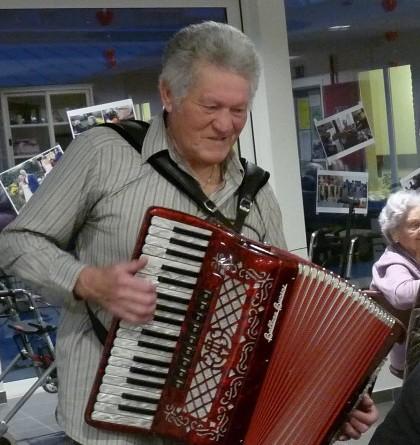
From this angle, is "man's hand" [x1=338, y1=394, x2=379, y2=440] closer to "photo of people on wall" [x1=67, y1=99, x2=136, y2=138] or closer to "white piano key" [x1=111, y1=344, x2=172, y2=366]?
"white piano key" [x1=111, y1=344, x2=172, y2=366]

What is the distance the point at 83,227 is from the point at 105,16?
2.30m

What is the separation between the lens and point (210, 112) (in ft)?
5.80

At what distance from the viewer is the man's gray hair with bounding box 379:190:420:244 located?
3.78 metres

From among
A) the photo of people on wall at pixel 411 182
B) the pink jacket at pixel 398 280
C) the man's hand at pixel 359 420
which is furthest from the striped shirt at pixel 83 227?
the photo of people on wall at pixel 411 182

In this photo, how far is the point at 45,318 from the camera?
4.31 meters

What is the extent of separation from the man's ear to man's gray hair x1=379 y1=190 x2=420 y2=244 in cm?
216

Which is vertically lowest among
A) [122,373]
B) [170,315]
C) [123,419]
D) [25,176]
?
[123,419]

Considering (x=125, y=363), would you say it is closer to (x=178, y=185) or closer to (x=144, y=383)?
(x=144, y=383)

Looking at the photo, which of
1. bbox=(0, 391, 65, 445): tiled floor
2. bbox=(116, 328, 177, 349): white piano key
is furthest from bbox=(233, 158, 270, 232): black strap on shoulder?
bbox=(0, 391, 65, 445): tiled floor

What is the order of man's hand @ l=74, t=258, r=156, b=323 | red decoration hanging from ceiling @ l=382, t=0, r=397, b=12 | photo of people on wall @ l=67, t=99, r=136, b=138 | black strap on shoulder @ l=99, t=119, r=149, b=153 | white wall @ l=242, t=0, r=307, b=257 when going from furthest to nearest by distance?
red decoration hanging from ceiling @ l=382, t=0, r=397, b=12
white wall @ l=242, t=0, r=307, b=257
photo of people on wall @ l=67, t=99, r=136, b=138
black strap on shoulder @ l=99, t=119, r=149, b=153
man's hand @ l=74, t=258, r=156, b=323

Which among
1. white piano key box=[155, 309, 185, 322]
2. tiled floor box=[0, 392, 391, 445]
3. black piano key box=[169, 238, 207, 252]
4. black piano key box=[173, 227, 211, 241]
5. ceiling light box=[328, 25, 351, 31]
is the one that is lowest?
tiled floor box=[0, 392, 391, 445]

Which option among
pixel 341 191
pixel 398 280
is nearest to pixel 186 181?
pixel 398 280

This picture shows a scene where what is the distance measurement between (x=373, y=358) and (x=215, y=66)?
2.33ft

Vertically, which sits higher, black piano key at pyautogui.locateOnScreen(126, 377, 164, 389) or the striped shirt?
the striped shirt
